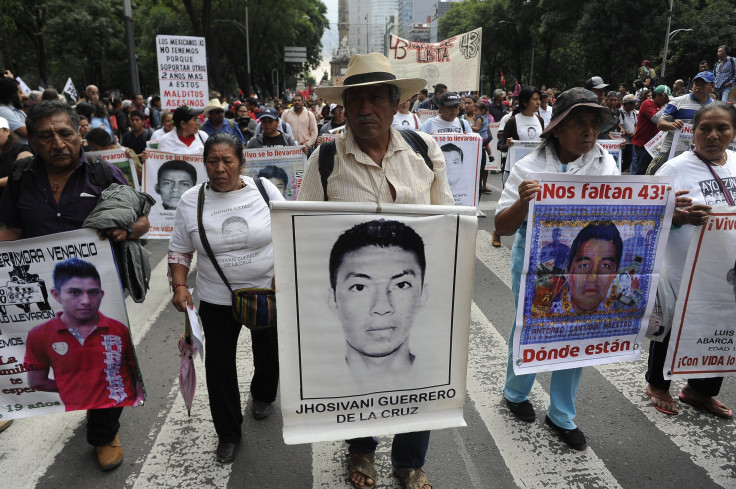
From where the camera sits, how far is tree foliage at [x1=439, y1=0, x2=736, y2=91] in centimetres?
3344

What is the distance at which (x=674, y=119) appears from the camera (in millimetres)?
6492

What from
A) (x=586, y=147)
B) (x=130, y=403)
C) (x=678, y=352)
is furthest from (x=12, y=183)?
(x=678, y=352)

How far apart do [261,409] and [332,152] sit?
187 cm

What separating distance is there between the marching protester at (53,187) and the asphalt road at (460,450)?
1.32 meters

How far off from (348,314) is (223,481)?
54.8 inches

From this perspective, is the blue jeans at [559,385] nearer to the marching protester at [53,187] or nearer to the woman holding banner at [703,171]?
the woman holding banner at [703,171]

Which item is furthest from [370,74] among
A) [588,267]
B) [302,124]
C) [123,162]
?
[302,124]

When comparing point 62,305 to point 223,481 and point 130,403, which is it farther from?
point 223,481

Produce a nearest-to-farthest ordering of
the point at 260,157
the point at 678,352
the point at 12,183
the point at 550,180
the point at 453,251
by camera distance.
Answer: the point at 453,251, the point at 550,180, the point at 12,183, the point at 678,352, the point at 260,157

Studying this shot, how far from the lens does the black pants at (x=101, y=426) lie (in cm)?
311

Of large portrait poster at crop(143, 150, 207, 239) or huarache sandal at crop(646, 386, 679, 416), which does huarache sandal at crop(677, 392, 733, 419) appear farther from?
large portrait poster at crop(143, 150, 207, 239)

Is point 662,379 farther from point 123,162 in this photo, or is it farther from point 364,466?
point 123,162

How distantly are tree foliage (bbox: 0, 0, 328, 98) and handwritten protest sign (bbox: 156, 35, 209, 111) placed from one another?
20005mm

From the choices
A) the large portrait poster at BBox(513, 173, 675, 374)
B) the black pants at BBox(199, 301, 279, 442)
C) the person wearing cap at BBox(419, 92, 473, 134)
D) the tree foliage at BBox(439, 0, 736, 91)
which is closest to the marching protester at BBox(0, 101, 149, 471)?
the black pants at BBox(199, 301, 279, 442)
